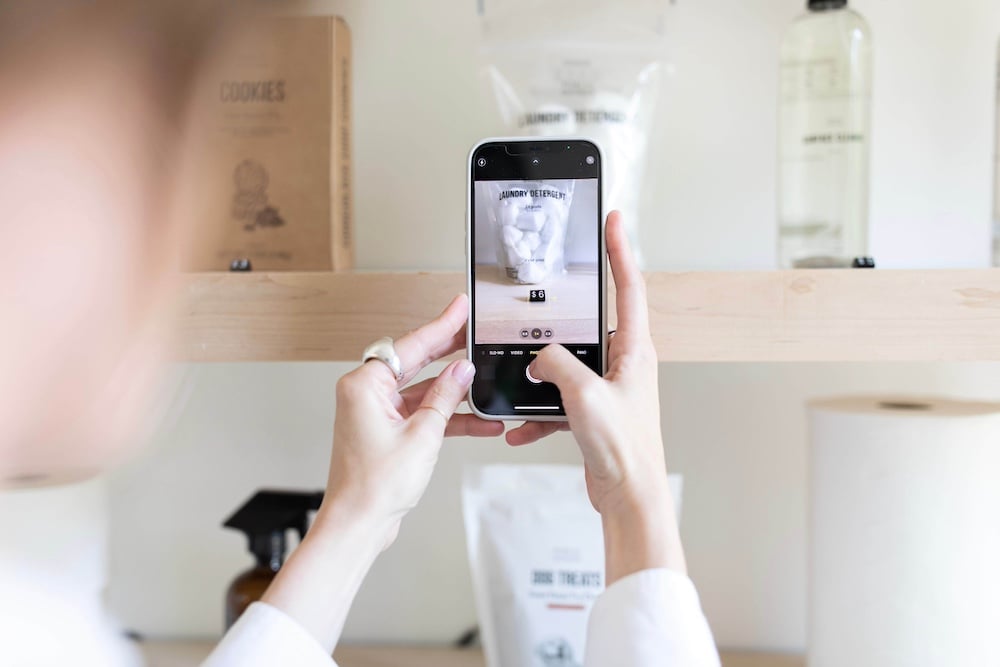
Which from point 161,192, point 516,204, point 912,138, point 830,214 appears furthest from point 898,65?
point 161,192

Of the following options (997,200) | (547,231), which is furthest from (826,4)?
(547,231)

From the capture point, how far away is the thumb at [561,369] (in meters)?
0.47

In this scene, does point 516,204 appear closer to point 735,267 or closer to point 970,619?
point 735,267

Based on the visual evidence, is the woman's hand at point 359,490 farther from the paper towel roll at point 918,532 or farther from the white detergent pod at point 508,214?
the paper towel roll at point 918,532

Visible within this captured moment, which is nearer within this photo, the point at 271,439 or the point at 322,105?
the point at 322,105

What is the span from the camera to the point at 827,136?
2.22 ft

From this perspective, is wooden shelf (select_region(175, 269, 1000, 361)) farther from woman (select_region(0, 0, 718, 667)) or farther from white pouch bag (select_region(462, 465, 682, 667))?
white pouch bag (select_region(462, 465, 682, 667))

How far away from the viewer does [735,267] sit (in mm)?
785

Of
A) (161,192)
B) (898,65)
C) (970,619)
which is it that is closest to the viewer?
(161,192)

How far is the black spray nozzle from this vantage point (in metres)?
0.71

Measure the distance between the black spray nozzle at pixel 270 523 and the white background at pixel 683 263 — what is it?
9 cm

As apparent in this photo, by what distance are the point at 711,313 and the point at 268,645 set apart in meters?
0.35

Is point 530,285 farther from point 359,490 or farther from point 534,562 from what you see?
point 534,562

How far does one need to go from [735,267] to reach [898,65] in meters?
0.23
